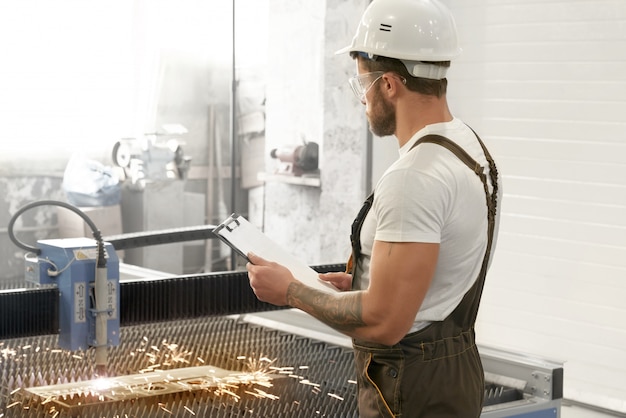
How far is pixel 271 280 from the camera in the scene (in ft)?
5.94

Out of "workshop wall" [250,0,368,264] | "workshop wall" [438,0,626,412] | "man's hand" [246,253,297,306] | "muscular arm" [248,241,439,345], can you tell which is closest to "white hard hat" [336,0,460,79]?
"muscular arm" [248,241,439,345]

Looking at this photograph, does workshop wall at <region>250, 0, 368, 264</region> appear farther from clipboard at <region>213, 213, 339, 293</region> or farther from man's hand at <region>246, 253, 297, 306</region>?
man's hand at <region>246, 253, 297, 306</region>

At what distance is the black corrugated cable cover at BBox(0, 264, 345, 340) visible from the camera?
2.36m

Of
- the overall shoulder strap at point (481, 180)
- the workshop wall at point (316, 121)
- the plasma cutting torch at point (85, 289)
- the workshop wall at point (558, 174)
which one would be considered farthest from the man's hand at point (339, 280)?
the workshop wall at point (316, 121)

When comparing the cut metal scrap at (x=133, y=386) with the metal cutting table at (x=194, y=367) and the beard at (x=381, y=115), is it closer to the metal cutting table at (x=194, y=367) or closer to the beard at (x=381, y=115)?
the metal cutting table at (x=194, y=367)

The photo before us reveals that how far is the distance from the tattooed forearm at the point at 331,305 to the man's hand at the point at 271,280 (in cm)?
1

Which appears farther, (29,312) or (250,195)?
(250,195)

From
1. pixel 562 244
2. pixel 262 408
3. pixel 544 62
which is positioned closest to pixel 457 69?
pixel 544 62

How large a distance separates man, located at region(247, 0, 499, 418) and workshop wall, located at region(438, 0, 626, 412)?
8.79 feet

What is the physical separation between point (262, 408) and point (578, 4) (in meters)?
2.93

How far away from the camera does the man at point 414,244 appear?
1594 millimetres

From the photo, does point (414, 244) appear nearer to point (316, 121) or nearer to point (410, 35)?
point (410, 35)

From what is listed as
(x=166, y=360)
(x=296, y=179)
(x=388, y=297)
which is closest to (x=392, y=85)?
(x=388, y=297)

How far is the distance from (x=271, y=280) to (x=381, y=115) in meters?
0.38
